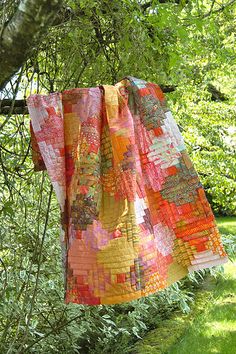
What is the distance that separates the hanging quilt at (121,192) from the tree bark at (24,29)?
345 mm

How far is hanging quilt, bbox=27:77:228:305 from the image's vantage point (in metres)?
1.34

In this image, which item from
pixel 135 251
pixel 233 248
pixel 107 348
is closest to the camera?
pixel 135 251

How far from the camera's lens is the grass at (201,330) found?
3.50 meters

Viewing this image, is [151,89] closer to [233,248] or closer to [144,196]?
[144,196]

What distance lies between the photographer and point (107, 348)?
3.36 meters

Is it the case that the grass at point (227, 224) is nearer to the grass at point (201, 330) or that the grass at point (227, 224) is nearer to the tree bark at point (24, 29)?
the grass at point (201, 330)

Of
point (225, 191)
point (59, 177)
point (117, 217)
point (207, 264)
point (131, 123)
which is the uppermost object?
point (225, 191)

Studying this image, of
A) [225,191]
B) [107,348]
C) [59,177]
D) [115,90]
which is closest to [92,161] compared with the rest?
[59,177]

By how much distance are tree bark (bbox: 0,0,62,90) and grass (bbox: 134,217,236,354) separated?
269 cm

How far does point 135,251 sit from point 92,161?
0.29 metres

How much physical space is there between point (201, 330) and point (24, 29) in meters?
3.27

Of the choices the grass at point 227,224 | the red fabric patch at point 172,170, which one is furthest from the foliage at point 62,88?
the grass at point 227,224

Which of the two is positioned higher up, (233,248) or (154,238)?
(233,248)

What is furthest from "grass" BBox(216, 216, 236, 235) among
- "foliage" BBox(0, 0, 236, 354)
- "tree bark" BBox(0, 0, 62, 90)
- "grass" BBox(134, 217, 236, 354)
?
"tree bark" BBox(0, 0, 62, 90)
